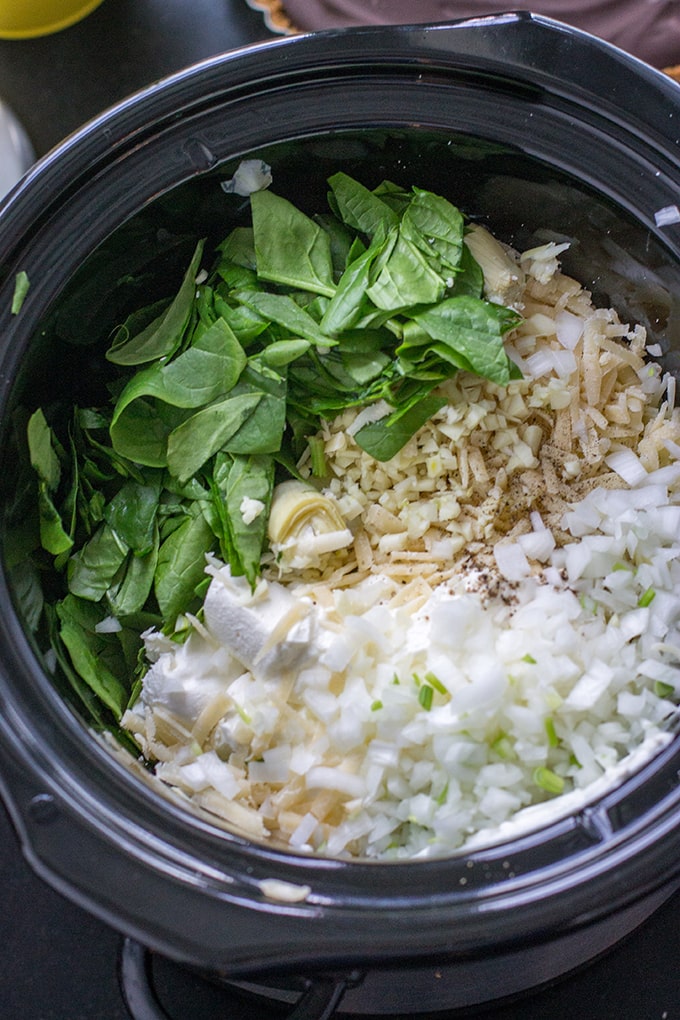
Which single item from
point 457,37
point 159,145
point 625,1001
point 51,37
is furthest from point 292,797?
point 51,37

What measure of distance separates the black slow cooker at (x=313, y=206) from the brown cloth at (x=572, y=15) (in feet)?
1.42

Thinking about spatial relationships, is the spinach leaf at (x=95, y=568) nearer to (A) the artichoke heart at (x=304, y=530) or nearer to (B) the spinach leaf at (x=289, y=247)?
(A) the artichoke heart at (x=304, y=530)

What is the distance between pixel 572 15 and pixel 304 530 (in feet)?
3.06

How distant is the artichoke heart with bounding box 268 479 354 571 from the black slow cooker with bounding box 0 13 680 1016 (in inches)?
11.3

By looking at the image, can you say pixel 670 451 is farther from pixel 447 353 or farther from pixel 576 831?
pixel 576 831

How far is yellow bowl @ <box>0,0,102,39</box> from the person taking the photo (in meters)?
1.39

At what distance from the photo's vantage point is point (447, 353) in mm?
1038

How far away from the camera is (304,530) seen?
3.53 ft

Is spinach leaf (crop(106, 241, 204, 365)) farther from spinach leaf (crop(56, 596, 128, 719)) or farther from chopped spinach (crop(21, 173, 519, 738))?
spinach leaf (crop(56, 596, 128, 719))

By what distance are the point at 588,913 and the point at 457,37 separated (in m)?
0.89

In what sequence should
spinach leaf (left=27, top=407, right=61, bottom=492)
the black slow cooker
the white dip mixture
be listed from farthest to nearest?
spinach leaf (left=27, top=407, right=61, bottom=492)
the white dip mixture
the black slow cooker

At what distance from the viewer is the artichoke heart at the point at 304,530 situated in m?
1.06

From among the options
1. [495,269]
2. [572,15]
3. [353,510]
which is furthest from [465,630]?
[572,15]

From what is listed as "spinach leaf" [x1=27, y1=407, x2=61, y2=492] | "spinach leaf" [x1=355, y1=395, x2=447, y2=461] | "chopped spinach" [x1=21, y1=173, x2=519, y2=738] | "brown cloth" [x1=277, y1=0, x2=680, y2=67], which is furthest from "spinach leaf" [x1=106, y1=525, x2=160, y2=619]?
"brown cloth" [x1=277, y1=0, x2=680, y2=67]
